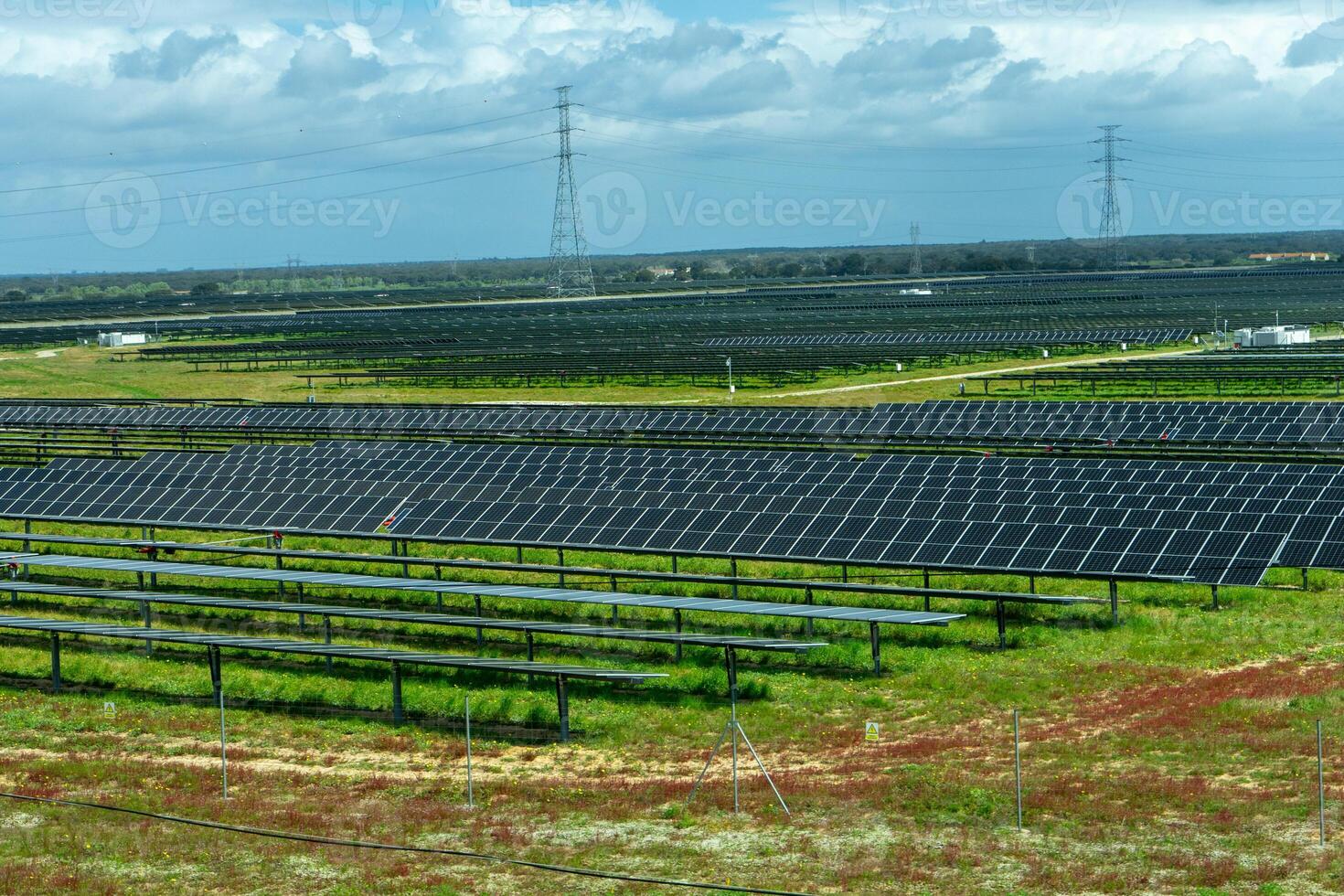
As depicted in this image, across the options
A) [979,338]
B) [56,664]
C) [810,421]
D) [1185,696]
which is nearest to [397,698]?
[56,664]

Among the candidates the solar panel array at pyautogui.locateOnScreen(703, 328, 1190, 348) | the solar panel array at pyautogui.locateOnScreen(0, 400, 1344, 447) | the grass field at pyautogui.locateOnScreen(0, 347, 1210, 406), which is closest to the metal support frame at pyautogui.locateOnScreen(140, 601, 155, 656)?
the solar panel array at pyautogui.locateOnScreen(0, 400, 1344, 447)

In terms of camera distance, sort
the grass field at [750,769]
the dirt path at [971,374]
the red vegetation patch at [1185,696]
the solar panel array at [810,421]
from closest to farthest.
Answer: the grass field at [750,769]
the red vegetation patch at [1185,696]
the solar panel array at [810,421]
the dirt path at [971,374]

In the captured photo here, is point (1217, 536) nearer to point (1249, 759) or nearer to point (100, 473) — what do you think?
point (1249, 759)

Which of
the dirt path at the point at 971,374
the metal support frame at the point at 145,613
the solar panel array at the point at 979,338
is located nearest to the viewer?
the metal support frame at the point at 145,613

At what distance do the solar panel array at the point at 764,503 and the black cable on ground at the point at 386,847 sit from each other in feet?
46.5

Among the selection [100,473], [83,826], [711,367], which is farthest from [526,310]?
[83,826]

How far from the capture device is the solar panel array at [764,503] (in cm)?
2831

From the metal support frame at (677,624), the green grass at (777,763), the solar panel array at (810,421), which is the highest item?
the solar panel array at (810,421)

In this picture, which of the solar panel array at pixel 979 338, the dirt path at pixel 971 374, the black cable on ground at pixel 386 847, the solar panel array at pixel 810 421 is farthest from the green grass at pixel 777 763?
the solar panel array at pixel 979 338

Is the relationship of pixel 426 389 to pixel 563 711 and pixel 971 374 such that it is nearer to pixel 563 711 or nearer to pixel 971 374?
pixel 971 374

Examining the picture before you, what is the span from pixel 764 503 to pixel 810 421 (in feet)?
59.3

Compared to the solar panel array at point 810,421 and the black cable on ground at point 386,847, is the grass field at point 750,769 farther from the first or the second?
the solar panel array at point 810,421

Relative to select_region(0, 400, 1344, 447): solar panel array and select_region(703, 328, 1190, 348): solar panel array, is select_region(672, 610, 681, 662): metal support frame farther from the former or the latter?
select_region(703, 328, 1190, 348): solar panel array

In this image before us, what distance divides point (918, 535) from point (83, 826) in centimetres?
1704
